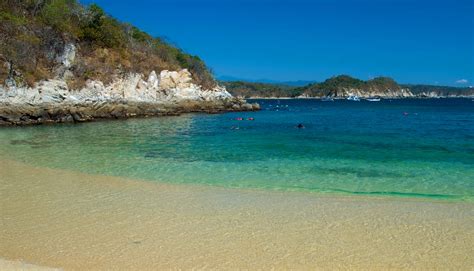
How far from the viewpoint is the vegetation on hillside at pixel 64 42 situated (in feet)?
137

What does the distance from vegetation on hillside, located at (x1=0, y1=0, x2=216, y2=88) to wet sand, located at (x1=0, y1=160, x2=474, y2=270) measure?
35569mm

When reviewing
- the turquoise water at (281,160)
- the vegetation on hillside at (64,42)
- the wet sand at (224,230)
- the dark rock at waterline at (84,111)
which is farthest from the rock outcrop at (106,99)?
the wet sand at (224,230)

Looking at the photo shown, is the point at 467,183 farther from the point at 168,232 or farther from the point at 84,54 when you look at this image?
the point at 84,54

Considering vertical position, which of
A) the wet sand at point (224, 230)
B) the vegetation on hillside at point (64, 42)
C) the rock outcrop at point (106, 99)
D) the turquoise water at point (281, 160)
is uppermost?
the vegetation on hillside at point (64, 42)

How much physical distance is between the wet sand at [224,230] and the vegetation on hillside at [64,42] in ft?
117

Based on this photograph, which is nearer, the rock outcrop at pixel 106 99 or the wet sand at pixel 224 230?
the wet sand at pixel 224 230

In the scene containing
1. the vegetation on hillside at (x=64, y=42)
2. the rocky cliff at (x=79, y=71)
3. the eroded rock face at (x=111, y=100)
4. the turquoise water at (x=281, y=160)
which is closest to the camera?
the turquoise water at (x=281, y=160)

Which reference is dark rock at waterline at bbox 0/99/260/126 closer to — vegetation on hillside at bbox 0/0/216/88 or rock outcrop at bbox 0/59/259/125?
rock outcrop at bbox 0/59/259/125

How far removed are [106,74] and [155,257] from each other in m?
47.0

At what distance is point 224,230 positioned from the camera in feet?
25.3

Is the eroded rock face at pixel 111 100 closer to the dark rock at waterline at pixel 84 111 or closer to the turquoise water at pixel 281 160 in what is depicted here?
the dark rock at waterline at pixel 84 111

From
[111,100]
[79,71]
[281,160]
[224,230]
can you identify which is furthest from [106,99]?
[224,230]

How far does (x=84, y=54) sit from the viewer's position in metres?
50.4

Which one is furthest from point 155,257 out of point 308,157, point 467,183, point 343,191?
point 308,157
